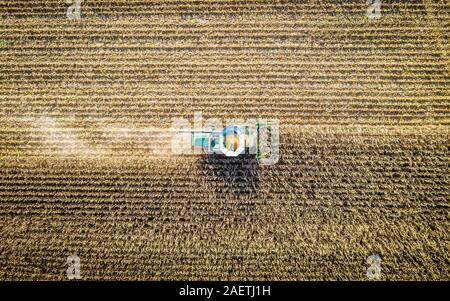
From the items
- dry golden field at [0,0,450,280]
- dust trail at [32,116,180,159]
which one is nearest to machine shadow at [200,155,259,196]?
dry golden field at [0,0,450,280]

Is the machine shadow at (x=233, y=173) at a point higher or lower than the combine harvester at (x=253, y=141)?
lower

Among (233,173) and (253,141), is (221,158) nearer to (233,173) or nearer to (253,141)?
(233,173)

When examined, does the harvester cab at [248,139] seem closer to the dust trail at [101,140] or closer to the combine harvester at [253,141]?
the combine harvester at [253,141]

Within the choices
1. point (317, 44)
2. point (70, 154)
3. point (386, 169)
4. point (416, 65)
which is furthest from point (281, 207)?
point (70, 154)

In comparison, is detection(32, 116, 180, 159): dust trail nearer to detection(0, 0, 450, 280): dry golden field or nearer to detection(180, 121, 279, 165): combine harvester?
detection(0, 0, 450, 280): dry golden field

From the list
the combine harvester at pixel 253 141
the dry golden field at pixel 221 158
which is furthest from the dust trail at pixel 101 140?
the combine harvester at pixel 253 141
